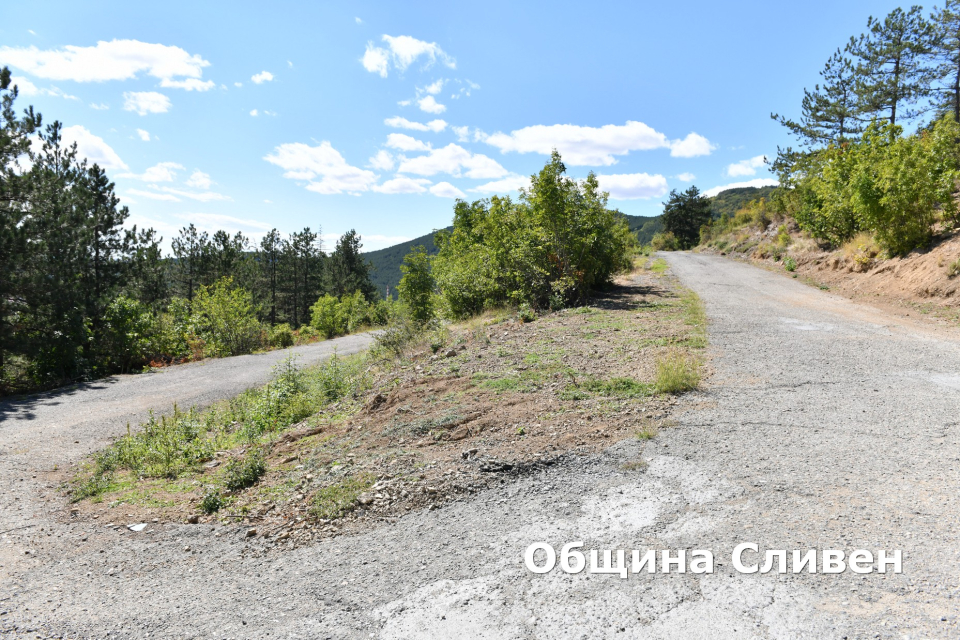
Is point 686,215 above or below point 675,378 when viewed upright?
above

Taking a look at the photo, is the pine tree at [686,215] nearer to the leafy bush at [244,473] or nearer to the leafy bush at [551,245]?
the leafy bush at [551,245]

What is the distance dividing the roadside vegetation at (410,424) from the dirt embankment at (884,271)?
4643mm

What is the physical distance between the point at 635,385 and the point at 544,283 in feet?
26.8

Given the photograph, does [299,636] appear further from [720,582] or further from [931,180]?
[931,180]

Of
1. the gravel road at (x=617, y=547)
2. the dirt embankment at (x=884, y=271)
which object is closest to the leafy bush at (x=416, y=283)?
the dirt embankment at (x=884, y=271)

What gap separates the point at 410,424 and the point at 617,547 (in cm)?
304

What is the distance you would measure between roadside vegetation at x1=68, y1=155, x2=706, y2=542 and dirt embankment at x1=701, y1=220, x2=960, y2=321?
4.64m

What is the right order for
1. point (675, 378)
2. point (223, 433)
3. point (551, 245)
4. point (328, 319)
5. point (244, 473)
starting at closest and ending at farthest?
1. point (244, 473)
2. point (675, 378)
3. point (223, 433)
4. point (551, 245)
5. point (328, 319)

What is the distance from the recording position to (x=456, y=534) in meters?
3.38

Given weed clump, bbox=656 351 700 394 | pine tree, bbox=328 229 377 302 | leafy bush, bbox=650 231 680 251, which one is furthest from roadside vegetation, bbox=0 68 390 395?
leafy bush, bbox=650 231 680 251

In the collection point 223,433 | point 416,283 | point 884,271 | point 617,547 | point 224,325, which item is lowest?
point 223,433

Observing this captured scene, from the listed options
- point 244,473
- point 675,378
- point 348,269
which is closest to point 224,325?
point 244,473

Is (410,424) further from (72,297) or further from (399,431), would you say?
(72,297)

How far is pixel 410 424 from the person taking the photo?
5.55 meters
